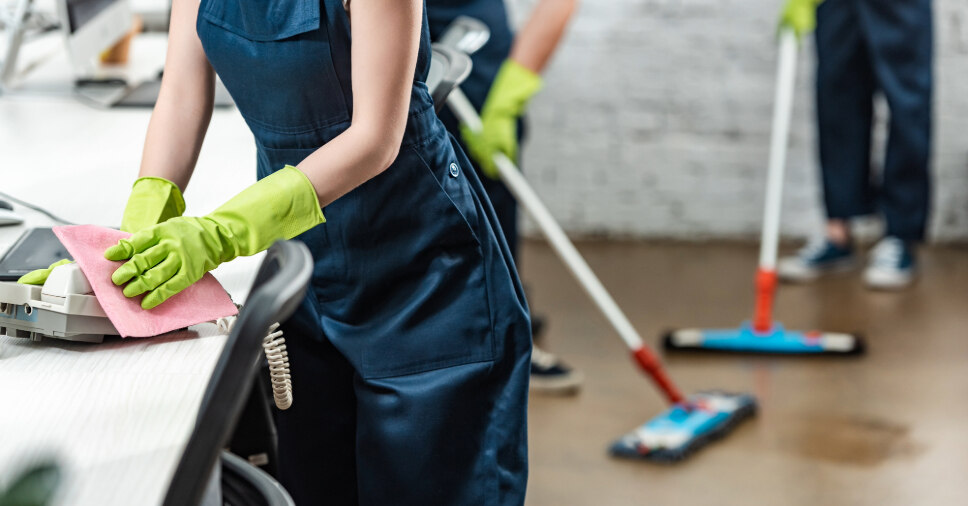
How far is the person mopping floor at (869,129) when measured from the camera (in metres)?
3.02

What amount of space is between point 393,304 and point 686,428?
1.24 meters

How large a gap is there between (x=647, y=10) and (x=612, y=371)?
1286 mm

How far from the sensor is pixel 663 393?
7.90 feet

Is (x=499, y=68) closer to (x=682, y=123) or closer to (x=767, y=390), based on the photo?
(x=767, y=390)

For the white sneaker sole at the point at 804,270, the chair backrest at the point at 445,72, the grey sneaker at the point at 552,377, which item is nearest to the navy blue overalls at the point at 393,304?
the chair backrest at the point at 445,72

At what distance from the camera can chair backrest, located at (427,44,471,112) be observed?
131 centimetres

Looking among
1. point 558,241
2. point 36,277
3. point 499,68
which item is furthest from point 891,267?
point 36,277

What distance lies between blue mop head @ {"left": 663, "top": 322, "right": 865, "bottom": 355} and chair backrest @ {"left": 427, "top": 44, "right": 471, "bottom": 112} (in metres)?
1.49

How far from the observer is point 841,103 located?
3172 millimetres

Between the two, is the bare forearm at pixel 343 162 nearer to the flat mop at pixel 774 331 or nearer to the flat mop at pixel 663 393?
the flat mop at pixel 663 393

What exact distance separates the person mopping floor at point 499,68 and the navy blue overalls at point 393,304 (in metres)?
0.89

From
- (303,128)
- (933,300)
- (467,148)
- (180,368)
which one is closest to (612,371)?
(467,148)

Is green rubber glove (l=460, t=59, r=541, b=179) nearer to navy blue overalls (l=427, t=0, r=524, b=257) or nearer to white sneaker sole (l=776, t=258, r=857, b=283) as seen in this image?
navy blue overalls (l=427, t=0, r=524, b=257)

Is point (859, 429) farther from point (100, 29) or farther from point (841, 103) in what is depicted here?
point (100, 29)
